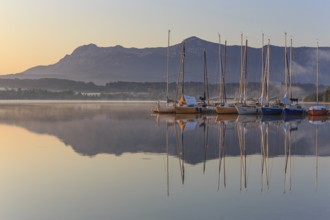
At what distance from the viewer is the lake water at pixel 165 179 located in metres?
12.6

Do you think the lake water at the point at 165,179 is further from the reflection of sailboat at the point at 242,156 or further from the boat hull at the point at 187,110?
the boat hull at the point at 187,110

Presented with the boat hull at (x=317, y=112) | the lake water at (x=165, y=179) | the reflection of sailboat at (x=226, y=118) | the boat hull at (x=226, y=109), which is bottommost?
the lake water at (x=165, y=179)

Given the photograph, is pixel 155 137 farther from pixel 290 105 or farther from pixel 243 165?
pixel 290 105

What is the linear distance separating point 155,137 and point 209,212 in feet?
66.7

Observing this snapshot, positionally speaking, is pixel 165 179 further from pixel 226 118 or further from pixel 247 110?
pixel 247 110

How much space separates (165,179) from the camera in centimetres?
1678

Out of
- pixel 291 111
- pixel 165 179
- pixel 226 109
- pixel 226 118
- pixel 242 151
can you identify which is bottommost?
pixel 165 179

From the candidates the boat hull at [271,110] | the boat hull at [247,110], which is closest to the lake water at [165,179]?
the boat hull at [271,110]

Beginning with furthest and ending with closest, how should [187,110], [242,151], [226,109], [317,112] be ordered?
1. [187,110]
2. [317,112]
3. [226,109]
4. [242,151]

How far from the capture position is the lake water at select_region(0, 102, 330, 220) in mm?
12562

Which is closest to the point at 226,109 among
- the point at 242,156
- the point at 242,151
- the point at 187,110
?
the point at 187,110

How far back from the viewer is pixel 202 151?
2464 cm

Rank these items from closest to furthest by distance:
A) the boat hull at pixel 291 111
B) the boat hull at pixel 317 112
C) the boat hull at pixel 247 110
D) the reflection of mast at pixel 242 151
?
the reflection of mast at pixel 242 151, the boat hull at pixel 247 110, the boat hull at pixel 291 111, the boat hull at pixel 317 112

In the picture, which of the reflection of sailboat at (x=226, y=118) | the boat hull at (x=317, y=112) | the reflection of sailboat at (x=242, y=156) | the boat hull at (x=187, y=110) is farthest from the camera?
the boat hull at (x=187, y=110)
